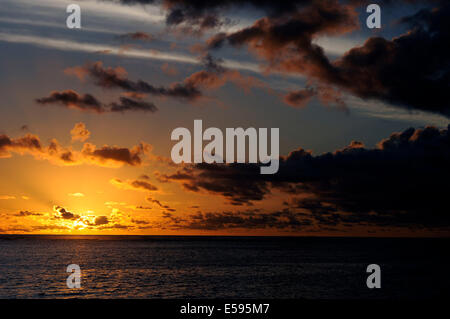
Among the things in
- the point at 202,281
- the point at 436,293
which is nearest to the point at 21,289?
the point at 202,281

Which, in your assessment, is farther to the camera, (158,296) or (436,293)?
(436,293)

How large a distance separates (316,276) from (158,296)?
37.5 m

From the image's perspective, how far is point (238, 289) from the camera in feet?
222
